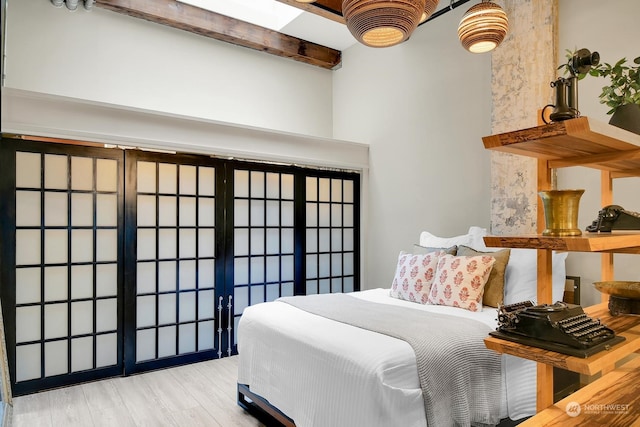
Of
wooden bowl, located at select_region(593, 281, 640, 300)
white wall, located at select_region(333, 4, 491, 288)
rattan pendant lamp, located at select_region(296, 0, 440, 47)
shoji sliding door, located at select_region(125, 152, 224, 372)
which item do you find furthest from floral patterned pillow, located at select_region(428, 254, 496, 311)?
shoji sliding door, located at select_region(125, 152, 224, 372)

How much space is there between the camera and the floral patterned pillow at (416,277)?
2.97 m

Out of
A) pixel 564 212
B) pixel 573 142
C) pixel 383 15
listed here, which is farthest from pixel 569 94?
pixel 383 15

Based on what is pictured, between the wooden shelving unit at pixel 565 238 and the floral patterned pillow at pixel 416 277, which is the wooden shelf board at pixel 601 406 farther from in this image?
the floral patterned pillow at pixel 416 277

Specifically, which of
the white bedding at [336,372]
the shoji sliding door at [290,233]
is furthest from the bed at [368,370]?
the shoji sliding door at [290,233]

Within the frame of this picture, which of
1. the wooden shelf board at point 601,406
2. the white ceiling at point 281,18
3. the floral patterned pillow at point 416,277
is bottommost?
the wooden shelf board at point 601,406

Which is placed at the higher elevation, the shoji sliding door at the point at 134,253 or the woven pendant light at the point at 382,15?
the woven pendant light at the point at 382,15

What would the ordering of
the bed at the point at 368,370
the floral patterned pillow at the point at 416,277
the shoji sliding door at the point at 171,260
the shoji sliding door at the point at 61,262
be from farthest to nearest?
the shoji sliding door at the point at 171,260 → the shoji sliding door at the point at 61,262 → the floral patterned pillow at the point at 416,277 → the bed at the point at 368,370

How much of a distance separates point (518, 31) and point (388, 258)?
2.53 meters

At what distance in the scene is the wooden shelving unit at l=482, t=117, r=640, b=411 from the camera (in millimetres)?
1066

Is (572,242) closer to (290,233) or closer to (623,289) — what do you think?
(623,289)

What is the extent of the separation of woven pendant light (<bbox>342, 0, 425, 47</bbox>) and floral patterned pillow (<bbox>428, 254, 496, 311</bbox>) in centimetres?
162

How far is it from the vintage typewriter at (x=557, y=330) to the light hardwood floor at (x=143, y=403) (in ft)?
6.54

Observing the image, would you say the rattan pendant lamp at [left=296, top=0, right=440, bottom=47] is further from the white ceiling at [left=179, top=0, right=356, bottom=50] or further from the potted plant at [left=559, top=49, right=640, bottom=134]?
the white ceiling at [left=179, top=0, right=356, bottom=50]

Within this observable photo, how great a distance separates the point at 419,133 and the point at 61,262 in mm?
3510
